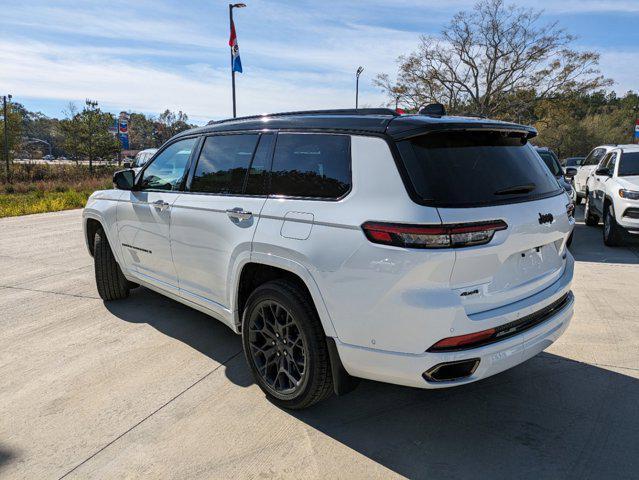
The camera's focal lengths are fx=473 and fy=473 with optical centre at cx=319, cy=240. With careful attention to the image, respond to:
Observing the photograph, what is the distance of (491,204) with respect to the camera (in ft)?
8.05

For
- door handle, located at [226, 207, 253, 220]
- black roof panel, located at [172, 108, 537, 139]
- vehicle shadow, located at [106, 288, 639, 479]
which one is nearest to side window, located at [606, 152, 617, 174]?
vehicle shadow, located at [106, 288, 639, 479]

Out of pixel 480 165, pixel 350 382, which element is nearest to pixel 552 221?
pixel 480 165

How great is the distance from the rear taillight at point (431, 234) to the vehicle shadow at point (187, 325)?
5.51ft

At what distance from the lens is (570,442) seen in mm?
2635

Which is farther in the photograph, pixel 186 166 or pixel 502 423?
Answer: pixel 186 166

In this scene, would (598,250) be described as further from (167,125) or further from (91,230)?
(167,125)

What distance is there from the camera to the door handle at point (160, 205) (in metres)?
3.87

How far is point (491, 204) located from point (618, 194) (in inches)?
266

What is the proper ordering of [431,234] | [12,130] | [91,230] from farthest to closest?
[12,130] → [91,230] → [431,234]

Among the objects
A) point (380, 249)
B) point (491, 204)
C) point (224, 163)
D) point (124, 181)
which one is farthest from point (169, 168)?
point (491, 204)

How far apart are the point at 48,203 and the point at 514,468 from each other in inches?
666

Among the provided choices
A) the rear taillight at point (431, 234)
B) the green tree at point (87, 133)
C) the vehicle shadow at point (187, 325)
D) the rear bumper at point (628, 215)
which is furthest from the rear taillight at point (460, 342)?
the green tree at point (87, 133)

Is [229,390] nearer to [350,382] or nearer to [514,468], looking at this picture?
[350,382]

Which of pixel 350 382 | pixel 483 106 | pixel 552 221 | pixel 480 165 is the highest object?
pixel 483 106
